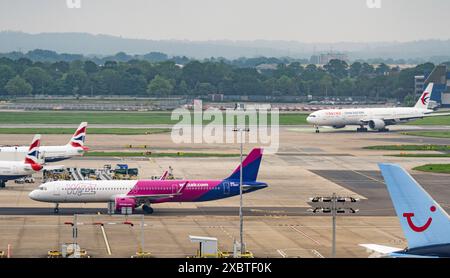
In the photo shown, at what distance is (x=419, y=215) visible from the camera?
29.0 m

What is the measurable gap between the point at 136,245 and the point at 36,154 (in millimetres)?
39817

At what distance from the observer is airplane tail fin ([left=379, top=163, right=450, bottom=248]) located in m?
28.6

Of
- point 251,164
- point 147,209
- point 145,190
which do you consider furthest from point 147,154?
point 251,164

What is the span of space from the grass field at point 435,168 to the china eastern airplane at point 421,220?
94347 millimetres

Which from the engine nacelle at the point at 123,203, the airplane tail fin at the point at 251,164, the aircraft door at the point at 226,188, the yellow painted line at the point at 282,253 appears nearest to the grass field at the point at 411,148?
the airplane tail fin at the point at 251,164

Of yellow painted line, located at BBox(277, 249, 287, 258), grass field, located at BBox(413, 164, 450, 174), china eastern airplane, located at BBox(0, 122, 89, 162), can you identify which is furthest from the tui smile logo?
Answer: china eastern airplane, located at BBox(0, 122, 89, 162)

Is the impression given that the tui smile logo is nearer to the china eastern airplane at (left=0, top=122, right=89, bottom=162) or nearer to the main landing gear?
the main landing gear

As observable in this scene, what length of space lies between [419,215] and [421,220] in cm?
18

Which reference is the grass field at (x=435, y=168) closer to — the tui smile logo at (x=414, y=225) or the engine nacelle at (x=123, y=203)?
the engine nacelle at (x=123, y=203)

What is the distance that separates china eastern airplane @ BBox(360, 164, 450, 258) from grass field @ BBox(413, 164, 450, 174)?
9435cm

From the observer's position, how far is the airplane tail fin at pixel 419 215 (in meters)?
28.6

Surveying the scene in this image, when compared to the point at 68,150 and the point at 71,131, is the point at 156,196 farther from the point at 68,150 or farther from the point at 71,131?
the point at 71,131

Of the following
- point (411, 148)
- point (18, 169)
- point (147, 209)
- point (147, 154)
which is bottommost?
point (411, 148)
